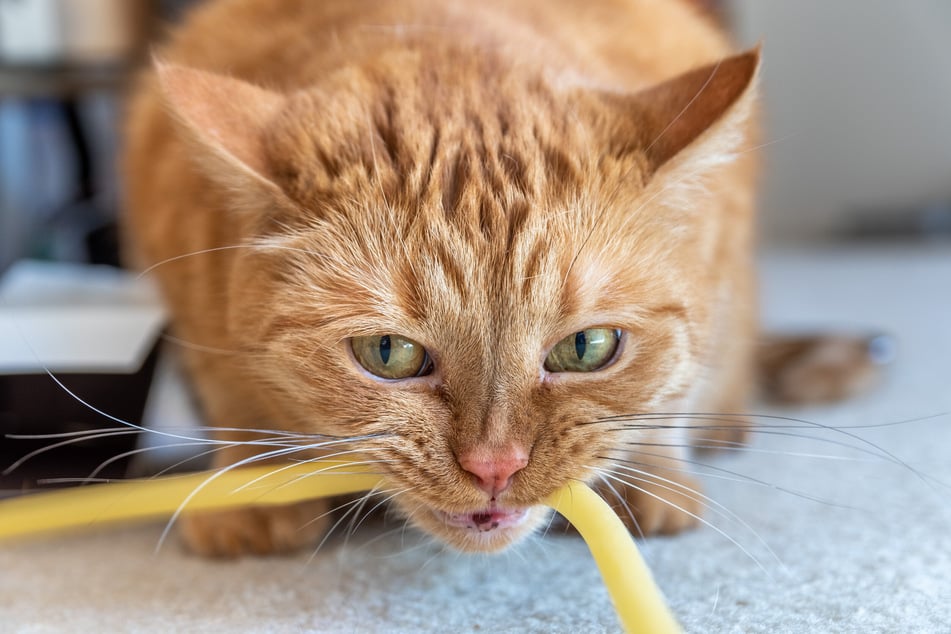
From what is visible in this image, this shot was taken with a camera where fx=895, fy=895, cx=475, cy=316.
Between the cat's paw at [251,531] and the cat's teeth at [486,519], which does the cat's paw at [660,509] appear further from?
the cat's paw at [251,531]

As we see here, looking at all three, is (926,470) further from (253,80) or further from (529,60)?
(253,80)

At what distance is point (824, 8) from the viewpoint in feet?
12.4

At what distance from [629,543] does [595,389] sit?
178mm

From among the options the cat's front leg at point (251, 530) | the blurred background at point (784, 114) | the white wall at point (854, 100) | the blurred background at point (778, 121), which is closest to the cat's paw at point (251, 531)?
the cat's front leg at point (251, 530)

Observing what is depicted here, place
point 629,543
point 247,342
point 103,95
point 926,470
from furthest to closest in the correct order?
1. point 103,95
2. point 926,470
3. point 247,342
4. point 629,543

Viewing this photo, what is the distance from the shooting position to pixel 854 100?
382cm

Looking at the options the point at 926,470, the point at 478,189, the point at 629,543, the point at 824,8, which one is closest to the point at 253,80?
the point at 478,189

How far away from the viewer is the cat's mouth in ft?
3.37

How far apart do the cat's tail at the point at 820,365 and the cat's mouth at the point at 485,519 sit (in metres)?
0.94

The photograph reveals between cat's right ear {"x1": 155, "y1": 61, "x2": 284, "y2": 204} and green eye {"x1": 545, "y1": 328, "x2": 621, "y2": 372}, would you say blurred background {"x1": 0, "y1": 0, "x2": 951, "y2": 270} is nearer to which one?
cat's right ear {"x1": 155, "y1": 61, "x2": 284, "y2": 204}

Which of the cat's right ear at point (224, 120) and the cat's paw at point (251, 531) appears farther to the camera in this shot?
the cat's paw at point (251, 531)

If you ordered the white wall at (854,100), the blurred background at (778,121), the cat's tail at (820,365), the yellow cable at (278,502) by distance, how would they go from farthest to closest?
the white wall at (854,100) < the blurred background at (778,121) < the cat's tail at (820,365) < the yellow cable at (278,502)

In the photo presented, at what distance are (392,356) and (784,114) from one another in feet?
10.9

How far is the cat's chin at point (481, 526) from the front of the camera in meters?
1.04
